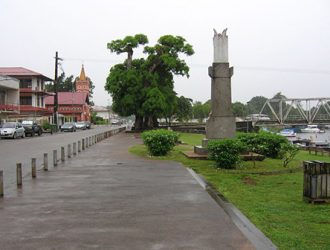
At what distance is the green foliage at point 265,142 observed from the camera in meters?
19.7

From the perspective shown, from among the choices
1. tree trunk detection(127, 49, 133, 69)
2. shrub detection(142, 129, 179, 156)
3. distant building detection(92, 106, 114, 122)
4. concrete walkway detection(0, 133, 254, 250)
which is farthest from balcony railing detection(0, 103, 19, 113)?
distant building detection(92, 106, 114, 122)

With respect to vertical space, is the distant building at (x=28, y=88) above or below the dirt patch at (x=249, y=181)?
above

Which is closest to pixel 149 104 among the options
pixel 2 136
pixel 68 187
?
pixel 2 136

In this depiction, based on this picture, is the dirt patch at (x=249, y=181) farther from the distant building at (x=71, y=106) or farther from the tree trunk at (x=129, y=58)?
the distant building at (x=71, y=106)

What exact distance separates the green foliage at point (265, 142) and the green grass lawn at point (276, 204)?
224 cm

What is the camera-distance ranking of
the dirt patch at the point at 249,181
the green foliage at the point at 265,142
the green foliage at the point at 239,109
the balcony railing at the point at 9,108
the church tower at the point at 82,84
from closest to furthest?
the dirt patch at the point at 249,181, the green foliage at the point at 265,142, the balcony railing at the point at 9,108, the green foliage at the point at 239,109, the church tower at the point at 82,84

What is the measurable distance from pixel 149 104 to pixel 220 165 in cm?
3539

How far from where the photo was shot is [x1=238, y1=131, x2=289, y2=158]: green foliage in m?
19.7

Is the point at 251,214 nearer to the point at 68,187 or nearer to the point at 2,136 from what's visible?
the point at 68,187

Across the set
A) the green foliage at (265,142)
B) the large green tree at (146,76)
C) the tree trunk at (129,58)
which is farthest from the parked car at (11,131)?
the green foliage at (265,142)

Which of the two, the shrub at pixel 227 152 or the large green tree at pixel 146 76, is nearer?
the shrub at pixel 227 152

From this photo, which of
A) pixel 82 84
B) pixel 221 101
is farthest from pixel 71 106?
pixel 221 101

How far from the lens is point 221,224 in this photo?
765 cm

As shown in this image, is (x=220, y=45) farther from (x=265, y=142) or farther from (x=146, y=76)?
(x=146, y=76)
